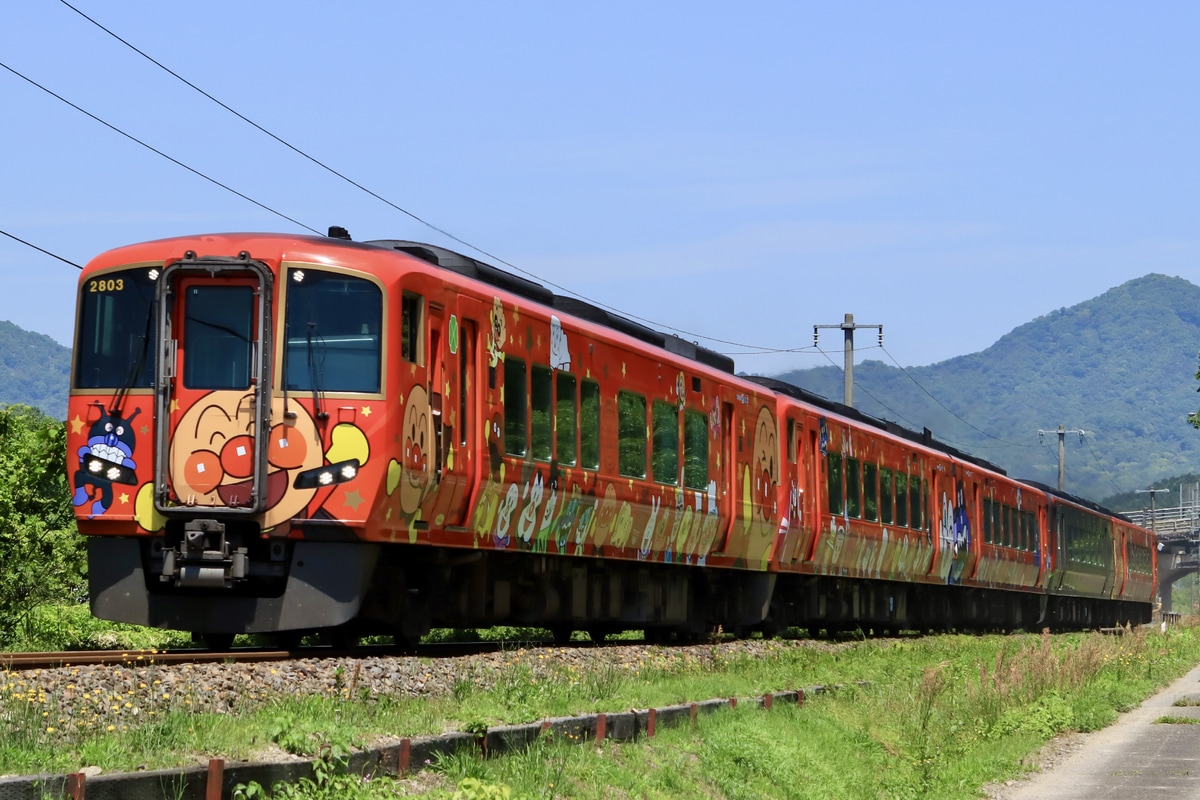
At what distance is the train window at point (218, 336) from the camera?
515 inches

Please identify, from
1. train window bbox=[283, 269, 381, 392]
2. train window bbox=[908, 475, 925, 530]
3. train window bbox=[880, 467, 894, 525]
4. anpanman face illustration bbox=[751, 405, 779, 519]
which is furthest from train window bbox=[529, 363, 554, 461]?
train window bbox=[908, 475, 925, 530]

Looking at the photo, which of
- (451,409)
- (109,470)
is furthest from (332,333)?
(109,470)

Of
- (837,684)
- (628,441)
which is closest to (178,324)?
(628,441)

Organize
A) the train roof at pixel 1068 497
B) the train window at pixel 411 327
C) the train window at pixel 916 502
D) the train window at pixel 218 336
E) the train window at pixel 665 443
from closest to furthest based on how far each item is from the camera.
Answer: the train window at pixel 218 336, the train window at pixel 411 327, the train window at pixel 665 443, the train window at pixel 916 502, the train roof at pixel 1068 497

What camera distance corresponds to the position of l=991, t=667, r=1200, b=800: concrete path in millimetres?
12297

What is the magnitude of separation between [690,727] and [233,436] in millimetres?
3965

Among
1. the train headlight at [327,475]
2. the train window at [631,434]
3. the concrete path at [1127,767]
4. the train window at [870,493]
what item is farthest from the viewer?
the train window at [870,493]

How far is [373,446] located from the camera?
1283 cm

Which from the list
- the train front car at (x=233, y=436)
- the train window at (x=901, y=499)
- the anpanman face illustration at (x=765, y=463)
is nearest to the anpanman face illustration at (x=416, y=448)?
the train front car at (x=233, y=436)

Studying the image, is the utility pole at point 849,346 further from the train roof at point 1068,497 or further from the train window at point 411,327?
the train window at point 411,327

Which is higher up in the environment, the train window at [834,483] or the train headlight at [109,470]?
the train window at [834,483]

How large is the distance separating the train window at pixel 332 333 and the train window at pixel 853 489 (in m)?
13.9

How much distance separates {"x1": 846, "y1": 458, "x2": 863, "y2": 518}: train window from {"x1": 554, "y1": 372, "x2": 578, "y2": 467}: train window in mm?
10275

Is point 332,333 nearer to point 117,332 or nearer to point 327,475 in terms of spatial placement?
point 327,475
